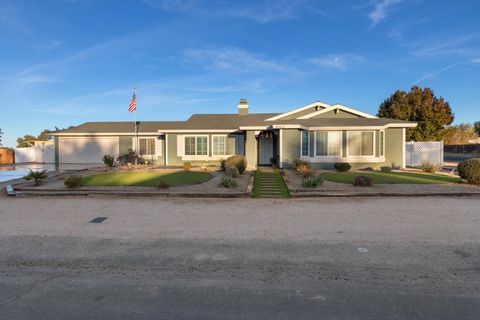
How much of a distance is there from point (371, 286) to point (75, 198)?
9569 mm

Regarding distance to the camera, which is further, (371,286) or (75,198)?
(75,198)

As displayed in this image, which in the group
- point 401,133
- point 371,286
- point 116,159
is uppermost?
point 401,133

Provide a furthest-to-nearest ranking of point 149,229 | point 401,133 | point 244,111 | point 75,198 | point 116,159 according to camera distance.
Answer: point 244,111 < point 116,159 < point 401,133 < point 75,198 < point 149,229

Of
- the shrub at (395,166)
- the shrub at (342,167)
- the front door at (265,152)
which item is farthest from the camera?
the front door at (265,152)

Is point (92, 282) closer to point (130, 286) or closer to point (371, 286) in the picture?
point (130, 286)

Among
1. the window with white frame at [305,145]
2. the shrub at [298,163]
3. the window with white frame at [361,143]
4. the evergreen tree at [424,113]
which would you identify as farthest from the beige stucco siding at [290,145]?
the evergreen tree at [424,113]

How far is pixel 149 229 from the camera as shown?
5.98 metres

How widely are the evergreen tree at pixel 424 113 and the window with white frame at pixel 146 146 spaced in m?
23.7

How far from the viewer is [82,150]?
23844 millimetres

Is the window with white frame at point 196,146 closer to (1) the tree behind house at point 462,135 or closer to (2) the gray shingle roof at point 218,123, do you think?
(2) the gray shingle roof at point 218,123

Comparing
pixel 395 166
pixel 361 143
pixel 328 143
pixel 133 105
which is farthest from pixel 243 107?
pixel 395 166

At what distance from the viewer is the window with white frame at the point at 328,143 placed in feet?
55.5

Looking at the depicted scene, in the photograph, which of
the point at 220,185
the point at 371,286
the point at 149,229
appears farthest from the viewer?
the point at 220,185

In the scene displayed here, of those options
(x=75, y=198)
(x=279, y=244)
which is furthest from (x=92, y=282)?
(x=75, y=198)
